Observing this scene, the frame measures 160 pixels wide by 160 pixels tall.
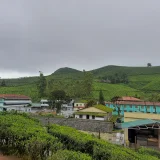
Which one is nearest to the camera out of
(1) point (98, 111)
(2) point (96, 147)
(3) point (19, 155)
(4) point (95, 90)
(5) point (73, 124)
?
(2) point (96, 147)

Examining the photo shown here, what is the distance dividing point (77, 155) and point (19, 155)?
4028mm

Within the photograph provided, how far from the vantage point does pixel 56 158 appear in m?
6.67

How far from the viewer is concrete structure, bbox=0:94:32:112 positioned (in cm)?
5122

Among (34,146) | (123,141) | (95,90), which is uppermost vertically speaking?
(95,90)

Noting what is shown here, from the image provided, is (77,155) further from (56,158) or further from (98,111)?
(98,111)

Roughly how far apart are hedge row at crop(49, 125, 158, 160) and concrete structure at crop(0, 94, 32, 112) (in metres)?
42.8

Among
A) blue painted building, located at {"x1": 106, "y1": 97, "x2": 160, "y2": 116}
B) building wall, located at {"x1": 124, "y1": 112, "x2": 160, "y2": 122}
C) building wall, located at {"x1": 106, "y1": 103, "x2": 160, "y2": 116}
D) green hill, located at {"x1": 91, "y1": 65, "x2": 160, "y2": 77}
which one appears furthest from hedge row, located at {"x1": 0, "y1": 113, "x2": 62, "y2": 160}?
green hill, located at {"x1": 91, "y1": 65, "x2": 160, "y2": 77}

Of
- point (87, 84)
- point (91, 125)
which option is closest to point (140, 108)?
point (87, 84)

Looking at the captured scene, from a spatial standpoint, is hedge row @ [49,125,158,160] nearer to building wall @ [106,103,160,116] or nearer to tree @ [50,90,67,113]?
building wall @ [106,103,160,116]

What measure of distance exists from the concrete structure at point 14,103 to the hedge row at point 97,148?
140 ft

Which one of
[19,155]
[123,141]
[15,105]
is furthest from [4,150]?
[15,105]

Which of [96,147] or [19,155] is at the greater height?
[96,147]

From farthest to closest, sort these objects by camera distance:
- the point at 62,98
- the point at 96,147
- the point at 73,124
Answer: the point at 62,98, the point at 73,124, the point at 96,147

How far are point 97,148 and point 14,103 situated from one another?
4990cm
